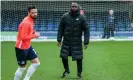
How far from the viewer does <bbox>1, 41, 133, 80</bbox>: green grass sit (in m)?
12.0

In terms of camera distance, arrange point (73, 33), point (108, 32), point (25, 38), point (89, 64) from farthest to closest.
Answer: point (108, 32)
point (89, 64)
point (73, 33)
point (25, 38)

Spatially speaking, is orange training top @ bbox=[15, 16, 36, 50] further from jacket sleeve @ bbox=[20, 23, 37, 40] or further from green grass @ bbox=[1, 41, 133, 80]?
green grass @ bbox=[1, 41, 133, 80]

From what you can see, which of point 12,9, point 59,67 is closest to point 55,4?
point 12,9

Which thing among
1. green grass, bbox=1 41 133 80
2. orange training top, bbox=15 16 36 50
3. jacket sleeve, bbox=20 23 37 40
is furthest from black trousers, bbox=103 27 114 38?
jacket sleeve, bbox=20 23 37 40

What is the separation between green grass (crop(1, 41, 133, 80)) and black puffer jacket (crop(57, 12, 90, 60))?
0.68m

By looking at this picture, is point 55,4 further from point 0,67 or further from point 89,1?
point 0,67

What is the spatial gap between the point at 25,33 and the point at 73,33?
2090 mm

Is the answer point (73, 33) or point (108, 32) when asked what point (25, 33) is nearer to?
point (73, 33)

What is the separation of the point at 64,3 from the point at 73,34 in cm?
1526

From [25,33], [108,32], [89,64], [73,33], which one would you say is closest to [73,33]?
[73,33]

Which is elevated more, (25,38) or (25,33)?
(25,33)

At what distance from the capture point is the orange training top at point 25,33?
971 centimetres

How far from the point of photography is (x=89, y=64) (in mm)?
14555

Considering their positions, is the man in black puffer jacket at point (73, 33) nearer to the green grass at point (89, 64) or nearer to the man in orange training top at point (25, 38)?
the green grass at point (89, 64)
